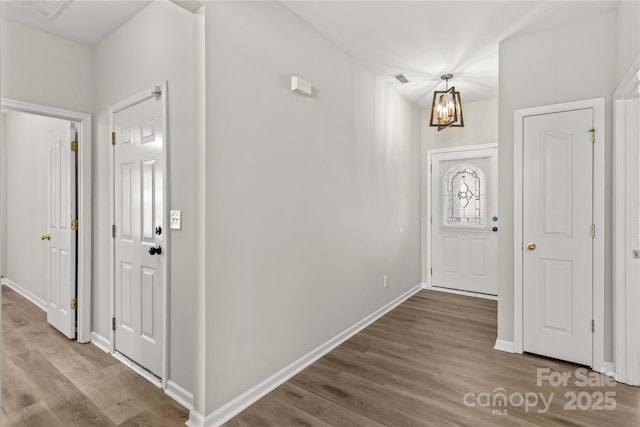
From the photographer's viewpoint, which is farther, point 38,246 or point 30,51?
point 38,246

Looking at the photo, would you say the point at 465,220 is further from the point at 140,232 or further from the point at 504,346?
the point at 140,232

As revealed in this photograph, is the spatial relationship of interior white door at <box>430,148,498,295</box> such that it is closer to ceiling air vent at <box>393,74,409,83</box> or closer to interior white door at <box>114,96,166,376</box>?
ceiling air vent at <box>393,74,409,83</box>

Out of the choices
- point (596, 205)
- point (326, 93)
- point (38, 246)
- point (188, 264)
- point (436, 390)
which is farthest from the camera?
point (38, 246)

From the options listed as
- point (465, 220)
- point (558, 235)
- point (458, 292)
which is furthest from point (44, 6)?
point (458, 292)

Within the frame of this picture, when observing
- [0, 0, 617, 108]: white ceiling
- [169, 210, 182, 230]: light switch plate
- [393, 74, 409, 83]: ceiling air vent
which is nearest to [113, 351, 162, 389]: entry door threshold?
[169, 210, 182, 230]: light switch plate

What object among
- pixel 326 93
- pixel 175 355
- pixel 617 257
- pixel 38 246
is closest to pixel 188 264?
pixel 175 355

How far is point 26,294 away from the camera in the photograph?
4.87 metres

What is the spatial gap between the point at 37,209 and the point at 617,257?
6.29 meters

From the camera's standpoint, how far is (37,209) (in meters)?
4.59

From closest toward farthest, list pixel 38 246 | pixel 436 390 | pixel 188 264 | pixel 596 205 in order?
pixel 188 264, pixel 436 390, pixel 596 205, pixel 38 246

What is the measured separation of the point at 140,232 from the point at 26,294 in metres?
3.51

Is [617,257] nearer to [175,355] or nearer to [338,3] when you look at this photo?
[338,3]

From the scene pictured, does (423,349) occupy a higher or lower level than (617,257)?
lower

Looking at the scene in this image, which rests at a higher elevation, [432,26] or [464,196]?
[432,26]
